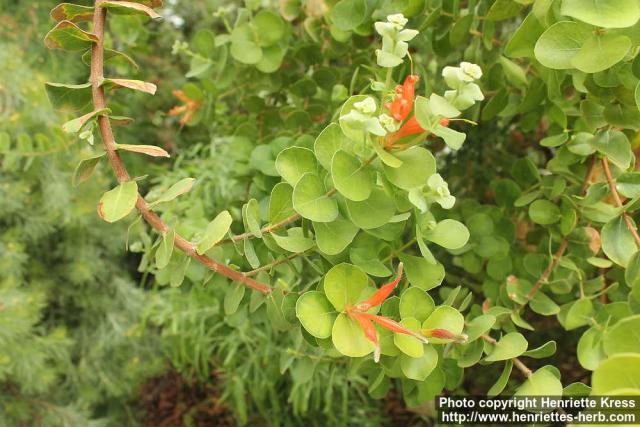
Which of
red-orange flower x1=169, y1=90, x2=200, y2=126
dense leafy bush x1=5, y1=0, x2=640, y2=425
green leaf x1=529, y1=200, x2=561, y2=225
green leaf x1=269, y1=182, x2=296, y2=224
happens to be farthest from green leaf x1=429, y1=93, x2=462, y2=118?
red-orange flower x1=169, y1=90, x2=200, y2=126

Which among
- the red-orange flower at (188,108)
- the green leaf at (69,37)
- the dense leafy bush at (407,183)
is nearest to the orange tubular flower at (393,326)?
the dense leafy bush at (407,183)

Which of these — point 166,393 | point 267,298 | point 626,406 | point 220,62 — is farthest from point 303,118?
point 166,393

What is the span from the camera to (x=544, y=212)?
429 millimetres

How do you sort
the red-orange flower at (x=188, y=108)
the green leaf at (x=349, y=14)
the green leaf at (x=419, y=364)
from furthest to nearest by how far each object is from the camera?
1. the red-orange flower at (x=188, y=108)
2. the green leaf at (x=349, y=14)
3. the green leaf at (x=419, y=364)

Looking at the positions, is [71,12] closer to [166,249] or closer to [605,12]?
[166,249]

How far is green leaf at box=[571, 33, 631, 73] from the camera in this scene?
28 centimetres

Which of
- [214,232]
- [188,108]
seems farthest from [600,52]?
[188,108]

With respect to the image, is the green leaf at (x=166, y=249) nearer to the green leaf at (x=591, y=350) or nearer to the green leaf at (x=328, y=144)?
the green leaf at (x=328, y=144)

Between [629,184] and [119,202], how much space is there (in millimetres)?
306

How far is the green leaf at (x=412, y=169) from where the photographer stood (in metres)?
0.27

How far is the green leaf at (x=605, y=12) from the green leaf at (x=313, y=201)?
0.15 meters

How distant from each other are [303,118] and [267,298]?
0.21 meters

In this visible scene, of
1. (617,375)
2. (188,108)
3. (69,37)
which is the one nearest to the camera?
(617,375)

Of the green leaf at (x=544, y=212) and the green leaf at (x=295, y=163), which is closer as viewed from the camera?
the green leaf at (x=295, y=163)
